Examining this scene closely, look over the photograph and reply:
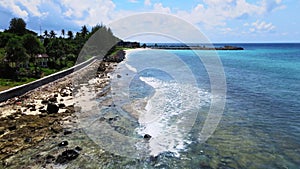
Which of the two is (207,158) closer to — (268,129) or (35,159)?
(268,129)

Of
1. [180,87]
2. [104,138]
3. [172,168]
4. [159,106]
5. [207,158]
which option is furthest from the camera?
[180,87]

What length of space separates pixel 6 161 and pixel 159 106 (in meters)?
13.5

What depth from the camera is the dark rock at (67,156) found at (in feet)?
38.7

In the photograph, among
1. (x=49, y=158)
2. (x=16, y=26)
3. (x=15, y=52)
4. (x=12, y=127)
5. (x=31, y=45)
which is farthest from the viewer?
A: (x=16, y=26)

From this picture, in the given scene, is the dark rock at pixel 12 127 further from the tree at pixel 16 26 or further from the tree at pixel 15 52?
the tree at pixel 16 26

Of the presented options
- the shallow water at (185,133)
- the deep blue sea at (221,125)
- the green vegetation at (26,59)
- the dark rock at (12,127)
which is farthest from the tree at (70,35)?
the dark rock at (12,127)

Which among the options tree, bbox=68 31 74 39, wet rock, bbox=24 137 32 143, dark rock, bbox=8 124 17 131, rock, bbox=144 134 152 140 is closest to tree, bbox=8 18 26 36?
tree, bbox=68 31 74 39

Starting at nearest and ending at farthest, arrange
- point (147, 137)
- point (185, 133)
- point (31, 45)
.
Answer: point (147, 137)
point (185, 133)
point (31, 45)

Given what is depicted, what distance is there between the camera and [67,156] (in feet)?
39.7

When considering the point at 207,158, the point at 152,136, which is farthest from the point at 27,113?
the point at 207,158

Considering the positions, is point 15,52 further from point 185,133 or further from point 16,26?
point 16,26

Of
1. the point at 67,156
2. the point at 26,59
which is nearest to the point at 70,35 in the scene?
the point at 26,59

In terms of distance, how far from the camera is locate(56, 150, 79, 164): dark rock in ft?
38.7

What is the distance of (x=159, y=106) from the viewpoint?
73.7 feet
